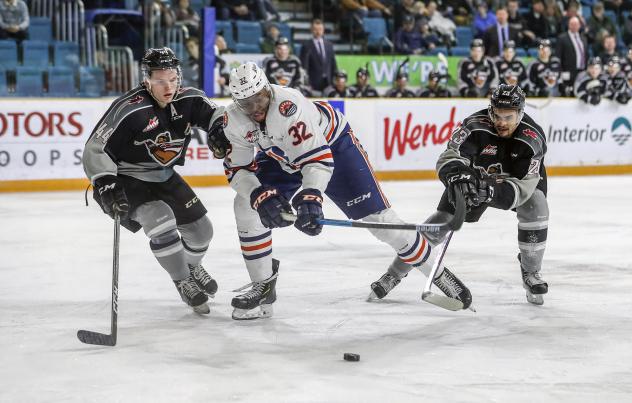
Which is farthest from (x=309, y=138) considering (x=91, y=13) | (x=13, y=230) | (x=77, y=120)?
(x=91, y=13)

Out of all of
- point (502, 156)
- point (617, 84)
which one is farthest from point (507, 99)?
point (617, 84)

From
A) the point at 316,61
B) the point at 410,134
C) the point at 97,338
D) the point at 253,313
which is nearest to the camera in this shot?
the point at 97,338

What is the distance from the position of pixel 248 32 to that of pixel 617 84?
4751 millimetres

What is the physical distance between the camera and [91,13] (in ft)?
39.7

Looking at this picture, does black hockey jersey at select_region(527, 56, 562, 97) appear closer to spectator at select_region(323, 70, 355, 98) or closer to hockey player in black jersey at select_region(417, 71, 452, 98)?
hockey player in black jersey at select_region(417, 71, 452, 98)

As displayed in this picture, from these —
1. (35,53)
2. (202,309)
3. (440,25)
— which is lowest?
(202,309)

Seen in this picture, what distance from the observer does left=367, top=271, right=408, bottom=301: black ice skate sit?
5.06m

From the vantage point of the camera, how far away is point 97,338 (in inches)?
161

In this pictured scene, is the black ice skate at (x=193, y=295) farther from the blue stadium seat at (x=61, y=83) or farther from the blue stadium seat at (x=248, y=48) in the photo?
the blue stadium seat at (x=248, y=48)

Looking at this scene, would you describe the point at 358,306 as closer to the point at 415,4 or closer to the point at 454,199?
the point at 454,199

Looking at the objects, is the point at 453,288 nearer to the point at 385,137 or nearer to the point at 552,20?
the point at 385,137

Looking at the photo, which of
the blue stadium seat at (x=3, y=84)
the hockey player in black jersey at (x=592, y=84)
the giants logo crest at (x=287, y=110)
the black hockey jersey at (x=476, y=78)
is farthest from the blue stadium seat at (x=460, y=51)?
the giants logo crest at (x=287, y=110)

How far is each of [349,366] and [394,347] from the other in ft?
1.22

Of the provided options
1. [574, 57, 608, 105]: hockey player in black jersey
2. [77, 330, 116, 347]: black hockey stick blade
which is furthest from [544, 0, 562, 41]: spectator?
[77, 330, 116, 347]: black hockey stick blade
